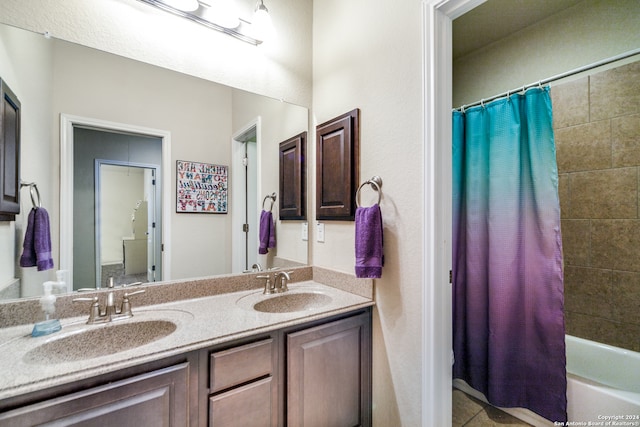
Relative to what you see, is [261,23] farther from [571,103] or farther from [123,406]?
[571,103]

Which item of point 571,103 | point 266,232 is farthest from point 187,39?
point 571,103

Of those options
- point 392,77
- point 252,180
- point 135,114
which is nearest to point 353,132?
point 392,77

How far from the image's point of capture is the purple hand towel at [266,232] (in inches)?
66.5

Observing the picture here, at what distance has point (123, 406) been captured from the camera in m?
0.79

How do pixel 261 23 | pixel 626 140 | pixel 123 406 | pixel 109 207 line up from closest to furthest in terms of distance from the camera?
1. pixel 123 406
2. pixel 109 207
3. pixel 261 23
4. pixel 626 140

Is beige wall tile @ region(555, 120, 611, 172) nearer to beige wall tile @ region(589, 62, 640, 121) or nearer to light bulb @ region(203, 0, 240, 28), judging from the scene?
beige wall tile @ region(589, 62, 640, 121)

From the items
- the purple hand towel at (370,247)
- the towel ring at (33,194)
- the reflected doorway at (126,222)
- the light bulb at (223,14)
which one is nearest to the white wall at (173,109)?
the reflected doorway at (126,222)

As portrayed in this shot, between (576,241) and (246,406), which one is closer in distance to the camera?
(246,406)

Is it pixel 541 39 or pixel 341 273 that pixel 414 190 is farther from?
pixel 541 39

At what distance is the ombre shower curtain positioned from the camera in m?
1.51

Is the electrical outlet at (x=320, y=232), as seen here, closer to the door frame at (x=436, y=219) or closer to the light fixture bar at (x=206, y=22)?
the door frame at (x=436, y=219)

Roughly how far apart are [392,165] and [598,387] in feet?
5.04

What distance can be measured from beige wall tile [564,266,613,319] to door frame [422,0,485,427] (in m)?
1.35

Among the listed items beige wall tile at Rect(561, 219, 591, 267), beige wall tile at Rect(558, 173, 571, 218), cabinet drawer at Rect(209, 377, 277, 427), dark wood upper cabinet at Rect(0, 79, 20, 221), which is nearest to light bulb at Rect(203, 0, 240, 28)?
dark wood upper cabinet at Rect(0, 79, 20, 221)
